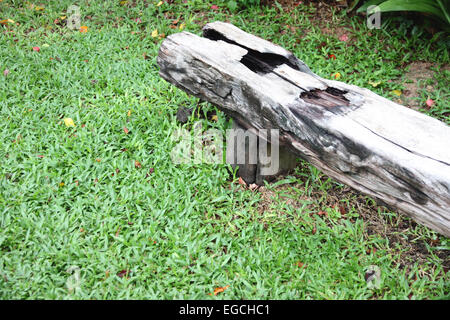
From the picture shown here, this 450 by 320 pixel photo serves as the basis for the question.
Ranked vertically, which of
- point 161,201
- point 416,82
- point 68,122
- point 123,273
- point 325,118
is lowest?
point 123,273

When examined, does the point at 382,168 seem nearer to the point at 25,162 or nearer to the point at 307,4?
the point at 25,162

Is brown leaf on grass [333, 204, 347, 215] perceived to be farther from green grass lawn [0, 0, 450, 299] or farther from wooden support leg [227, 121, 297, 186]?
wooden support leg [227, 121, 297, 186]

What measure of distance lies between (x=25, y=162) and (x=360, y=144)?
2.50 metres

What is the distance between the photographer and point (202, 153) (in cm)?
339

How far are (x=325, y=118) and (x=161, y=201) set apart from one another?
4.31 ft

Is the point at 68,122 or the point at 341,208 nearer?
the point at 341,208

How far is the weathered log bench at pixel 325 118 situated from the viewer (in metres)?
2.16

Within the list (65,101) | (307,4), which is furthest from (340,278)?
(307,4)

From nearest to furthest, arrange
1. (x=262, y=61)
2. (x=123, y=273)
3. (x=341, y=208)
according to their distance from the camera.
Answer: (x=123, y=273), (x=262, y=61), (x=341, y=208)

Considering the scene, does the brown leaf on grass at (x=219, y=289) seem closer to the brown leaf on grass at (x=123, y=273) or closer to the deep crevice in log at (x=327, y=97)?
the brown leaf on grass at (x=123, y=273)

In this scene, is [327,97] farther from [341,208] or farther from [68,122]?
[68,122]

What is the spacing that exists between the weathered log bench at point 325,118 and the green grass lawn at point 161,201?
575 mm

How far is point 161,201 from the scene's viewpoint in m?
3.07

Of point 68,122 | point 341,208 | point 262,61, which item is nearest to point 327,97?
point 262,61
